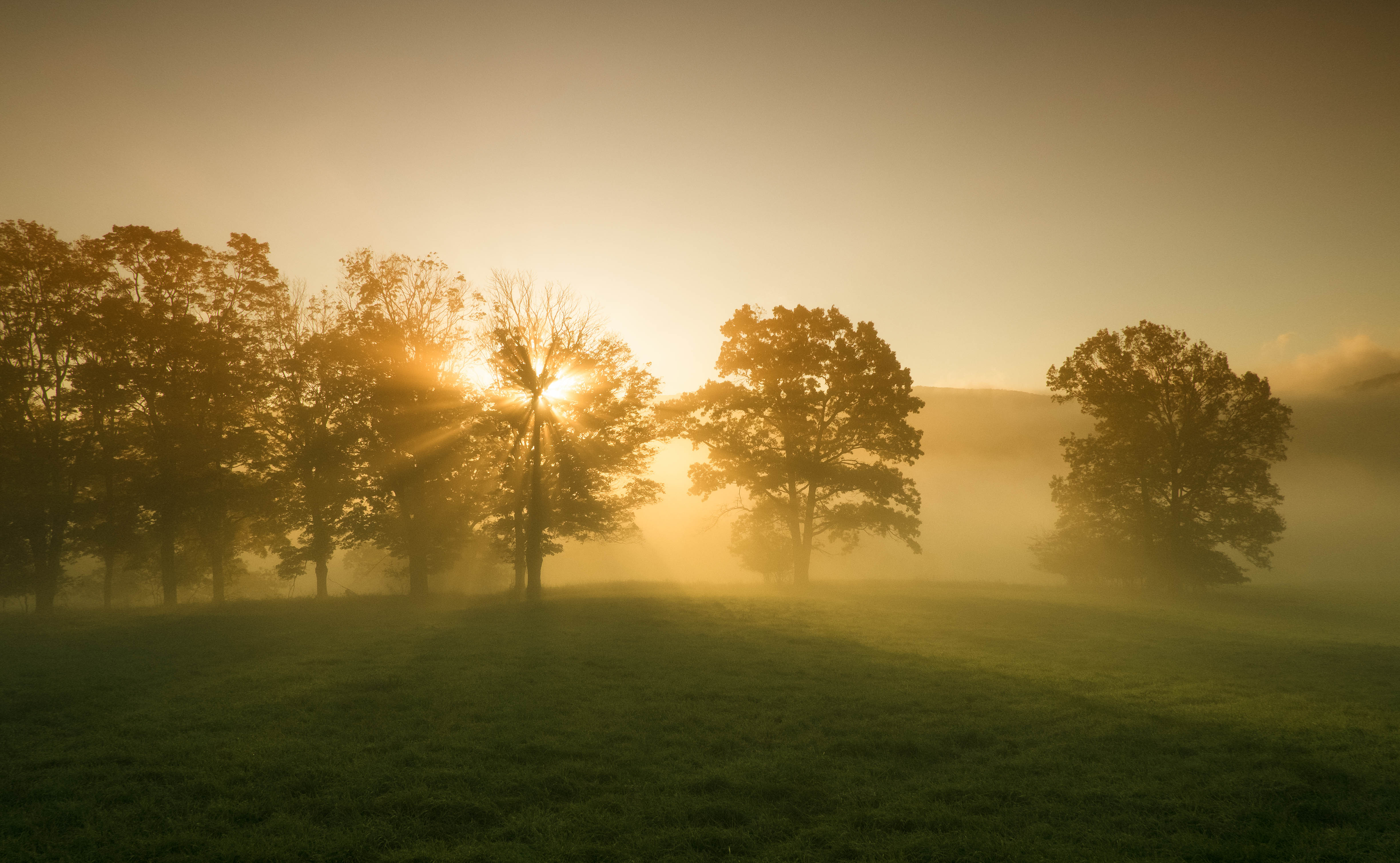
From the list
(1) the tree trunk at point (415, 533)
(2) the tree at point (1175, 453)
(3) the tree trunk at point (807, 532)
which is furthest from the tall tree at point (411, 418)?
(2) the tree at point (1175, 453)

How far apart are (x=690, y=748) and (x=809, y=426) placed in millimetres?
→ 24234

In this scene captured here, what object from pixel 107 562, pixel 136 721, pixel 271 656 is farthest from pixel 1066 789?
pixel 107 562

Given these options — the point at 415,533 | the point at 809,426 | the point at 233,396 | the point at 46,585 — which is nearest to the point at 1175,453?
the point at 809,426

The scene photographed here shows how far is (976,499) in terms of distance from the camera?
172875 mm

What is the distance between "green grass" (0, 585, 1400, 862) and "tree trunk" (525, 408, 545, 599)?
29.4ft

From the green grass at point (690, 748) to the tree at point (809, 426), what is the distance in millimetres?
14229

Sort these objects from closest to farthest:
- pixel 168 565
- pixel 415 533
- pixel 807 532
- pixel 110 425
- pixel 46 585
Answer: pixel 46 585
pixel 110 425
pixel 168 565
pixel 415 533
pixel 807 532

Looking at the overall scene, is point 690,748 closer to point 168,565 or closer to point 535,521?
point 535,521

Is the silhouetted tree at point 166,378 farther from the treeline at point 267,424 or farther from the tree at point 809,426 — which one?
the tree at point 809,426

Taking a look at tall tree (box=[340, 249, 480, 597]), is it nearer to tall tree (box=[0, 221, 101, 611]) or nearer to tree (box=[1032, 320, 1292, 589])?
tall tree (box=[0, 221, 101, 611])

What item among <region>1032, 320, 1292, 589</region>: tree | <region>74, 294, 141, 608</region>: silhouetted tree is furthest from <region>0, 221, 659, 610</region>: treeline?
<region>1032, 320, 1292, 589</region>: tree

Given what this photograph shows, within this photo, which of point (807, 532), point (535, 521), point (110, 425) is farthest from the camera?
point (807, 532)

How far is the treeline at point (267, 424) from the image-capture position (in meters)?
26.1

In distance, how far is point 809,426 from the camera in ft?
108
